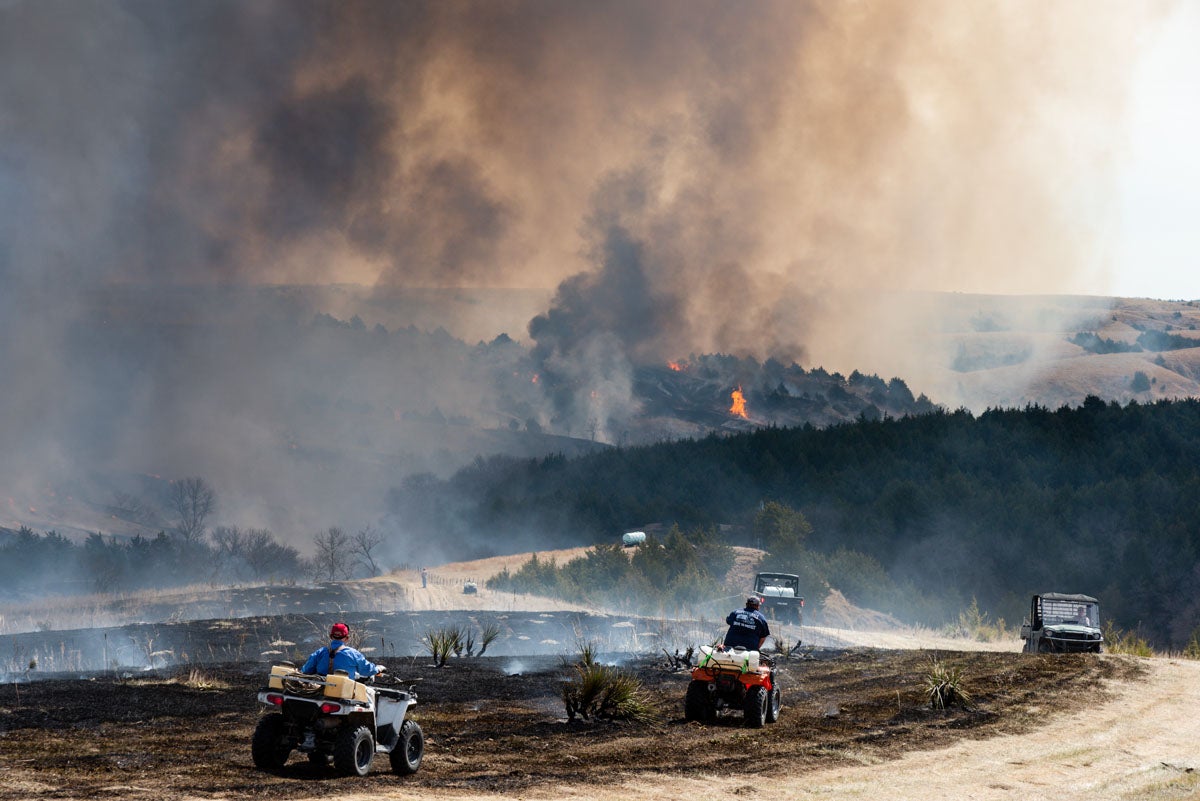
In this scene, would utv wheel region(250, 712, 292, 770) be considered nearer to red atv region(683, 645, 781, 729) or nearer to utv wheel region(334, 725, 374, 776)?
utv wheel region(334, 725, 374, 776)

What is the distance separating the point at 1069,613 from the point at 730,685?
57.2ft

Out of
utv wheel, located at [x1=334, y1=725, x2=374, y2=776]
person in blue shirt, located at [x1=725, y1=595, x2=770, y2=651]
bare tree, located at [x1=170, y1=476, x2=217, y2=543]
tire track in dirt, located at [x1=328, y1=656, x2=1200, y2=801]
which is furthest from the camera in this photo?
bare tree, located at [x1=170, y1=476, x2=217, y2=543]

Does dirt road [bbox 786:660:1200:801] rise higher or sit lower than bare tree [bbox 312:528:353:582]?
lower

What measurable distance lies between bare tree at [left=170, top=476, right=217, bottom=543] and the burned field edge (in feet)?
432

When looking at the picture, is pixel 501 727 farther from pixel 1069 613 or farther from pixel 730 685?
pixel 1069 613

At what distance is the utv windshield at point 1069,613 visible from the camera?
3181 cm

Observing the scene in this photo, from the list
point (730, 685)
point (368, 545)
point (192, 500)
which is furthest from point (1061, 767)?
point (192, 500)

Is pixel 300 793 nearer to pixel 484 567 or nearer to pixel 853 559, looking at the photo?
pixel 853 559

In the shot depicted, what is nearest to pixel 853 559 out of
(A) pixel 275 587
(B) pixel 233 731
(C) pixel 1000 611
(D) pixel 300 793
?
(C) pixel 1000 611

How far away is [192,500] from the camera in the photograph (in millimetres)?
170875

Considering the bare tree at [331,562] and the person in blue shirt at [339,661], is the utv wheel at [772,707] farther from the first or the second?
the bare tree at [331,562]

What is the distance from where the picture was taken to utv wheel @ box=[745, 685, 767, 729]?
18.2 m

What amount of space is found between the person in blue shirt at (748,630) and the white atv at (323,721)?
7.00 metres

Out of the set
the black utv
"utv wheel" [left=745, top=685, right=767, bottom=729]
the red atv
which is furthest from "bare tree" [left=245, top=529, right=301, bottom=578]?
"utv wheel" [left=745, top=685, right=767, bottom=729]
